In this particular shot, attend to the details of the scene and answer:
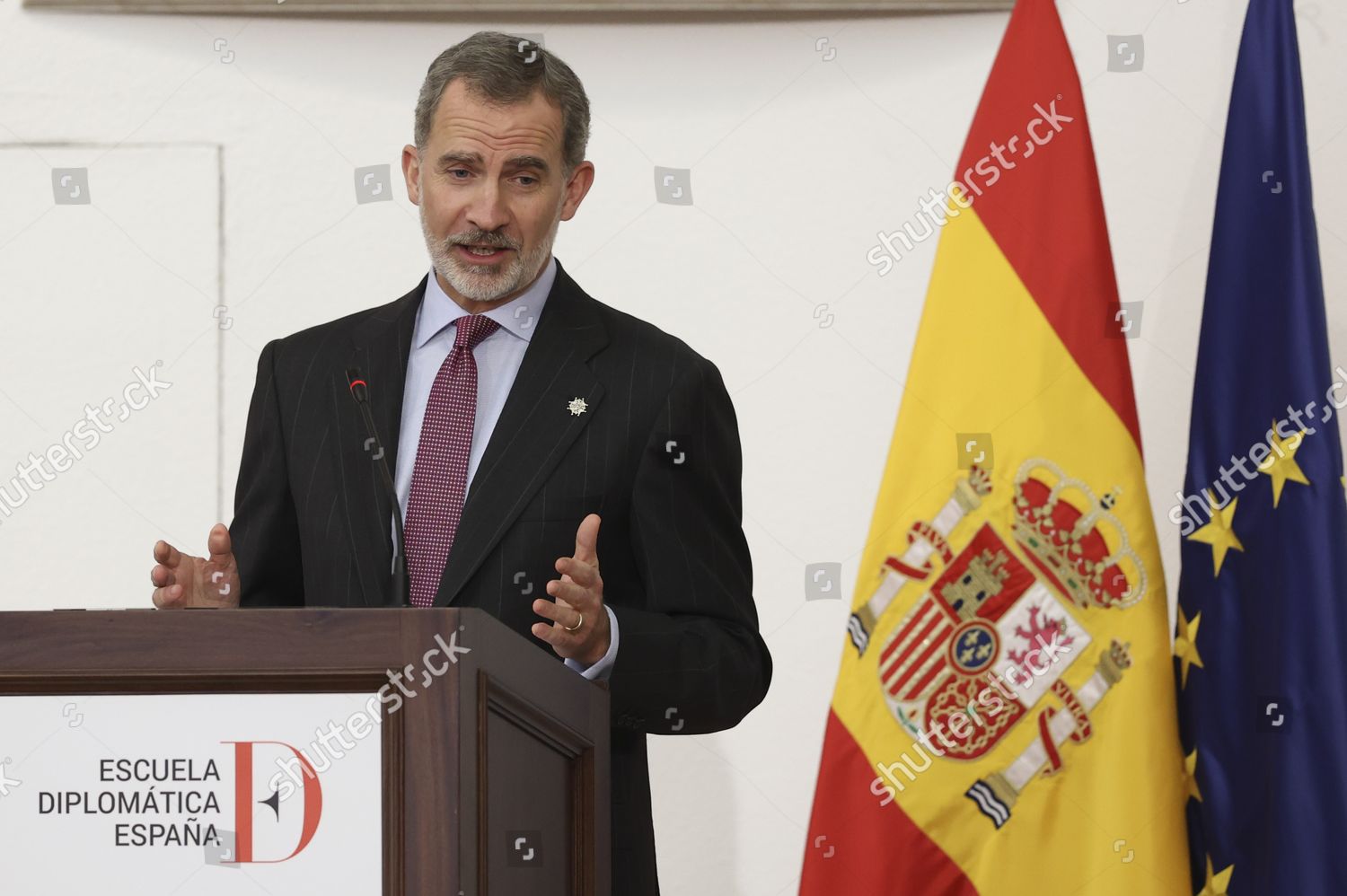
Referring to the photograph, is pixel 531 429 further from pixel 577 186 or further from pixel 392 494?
pixel 577 186

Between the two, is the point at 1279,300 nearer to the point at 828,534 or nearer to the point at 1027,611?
the point at 1027,611

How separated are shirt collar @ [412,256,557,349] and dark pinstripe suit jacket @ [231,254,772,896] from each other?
0.6 inches

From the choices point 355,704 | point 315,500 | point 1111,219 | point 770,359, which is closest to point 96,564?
point 770,359

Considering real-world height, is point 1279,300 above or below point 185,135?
below

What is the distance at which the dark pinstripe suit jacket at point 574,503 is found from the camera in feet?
5.29

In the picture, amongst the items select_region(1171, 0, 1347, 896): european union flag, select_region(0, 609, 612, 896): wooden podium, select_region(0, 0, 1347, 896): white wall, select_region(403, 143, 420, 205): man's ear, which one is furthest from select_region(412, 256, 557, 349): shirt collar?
select_region(1171, 0, 1347, 896): european union flag

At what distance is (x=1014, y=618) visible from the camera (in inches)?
107

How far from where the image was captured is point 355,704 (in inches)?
42.1

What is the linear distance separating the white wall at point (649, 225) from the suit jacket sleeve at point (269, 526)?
4.10 ft

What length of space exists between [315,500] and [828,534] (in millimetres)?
1438

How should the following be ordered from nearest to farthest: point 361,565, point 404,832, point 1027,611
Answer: point 404,832 → point 361,565 → point 1027,611

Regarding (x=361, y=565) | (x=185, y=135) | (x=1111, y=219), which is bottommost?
(x=361, y=565)

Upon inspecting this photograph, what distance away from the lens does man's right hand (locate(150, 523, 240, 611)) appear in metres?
1.43

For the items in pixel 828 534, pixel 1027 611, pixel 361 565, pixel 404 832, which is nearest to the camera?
pixel 404 832
